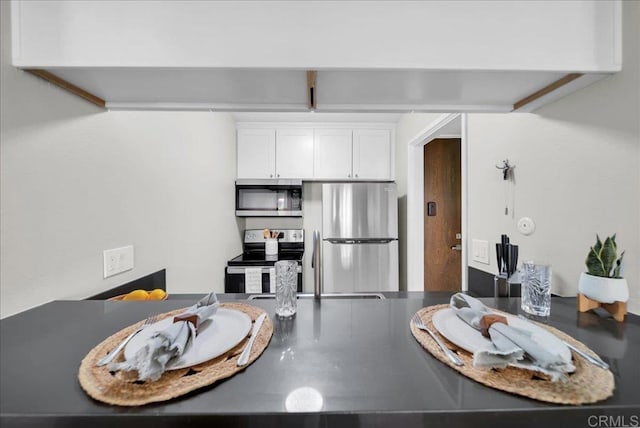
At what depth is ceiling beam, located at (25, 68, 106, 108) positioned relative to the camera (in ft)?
2.48

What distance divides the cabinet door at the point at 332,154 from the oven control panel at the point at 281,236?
29.6 inches

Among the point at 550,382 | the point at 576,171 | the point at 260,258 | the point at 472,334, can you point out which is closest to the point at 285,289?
Answer: the point at 472,334

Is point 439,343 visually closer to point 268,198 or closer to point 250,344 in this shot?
point 250,344

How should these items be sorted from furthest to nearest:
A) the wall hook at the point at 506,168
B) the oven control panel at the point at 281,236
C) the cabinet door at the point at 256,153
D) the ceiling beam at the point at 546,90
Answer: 1. the oven control panel at the point at 281,236
2. the cabinet door at the point at 256,153
3. the wall hook at the point at 506,168
4. the ceiling beam at the point at 546,90

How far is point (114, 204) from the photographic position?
104 centimetres

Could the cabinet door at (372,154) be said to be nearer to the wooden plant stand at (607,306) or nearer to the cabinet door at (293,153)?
the cabinet door at (293,153)

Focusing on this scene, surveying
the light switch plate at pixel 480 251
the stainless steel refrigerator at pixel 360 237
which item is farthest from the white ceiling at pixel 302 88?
the stainless steel refrigerator at pixel 360 237

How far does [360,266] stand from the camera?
2.43 m

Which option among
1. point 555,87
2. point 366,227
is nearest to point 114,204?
point 555,87

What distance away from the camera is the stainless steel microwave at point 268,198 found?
8.80ft

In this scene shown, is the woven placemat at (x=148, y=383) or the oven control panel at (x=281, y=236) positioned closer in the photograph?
the woven placemat at (x=148, y=383)

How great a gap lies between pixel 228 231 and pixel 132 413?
2.23 m

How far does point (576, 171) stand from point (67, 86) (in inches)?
71.6

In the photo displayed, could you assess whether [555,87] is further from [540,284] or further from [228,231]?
[228,231]
